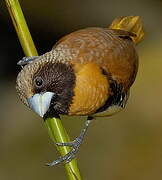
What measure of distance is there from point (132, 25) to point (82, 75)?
1.34 ft

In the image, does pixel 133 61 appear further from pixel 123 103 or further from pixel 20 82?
pixel 20 82

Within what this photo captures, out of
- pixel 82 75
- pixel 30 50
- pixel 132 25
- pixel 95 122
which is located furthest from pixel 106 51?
pixel 95 122

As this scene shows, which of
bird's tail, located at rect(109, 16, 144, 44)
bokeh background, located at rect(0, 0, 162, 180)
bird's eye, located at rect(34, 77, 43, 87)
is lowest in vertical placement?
bokeh background, located at rect(0, 0, 162, 180)

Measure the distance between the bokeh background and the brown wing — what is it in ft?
5.55

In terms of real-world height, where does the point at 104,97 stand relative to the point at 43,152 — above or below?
above

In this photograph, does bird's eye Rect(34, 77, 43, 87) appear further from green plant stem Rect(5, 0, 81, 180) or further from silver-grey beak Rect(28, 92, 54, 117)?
green plant stem Rect(5, 0, 81, 180)

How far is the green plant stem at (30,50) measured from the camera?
3.90 feet

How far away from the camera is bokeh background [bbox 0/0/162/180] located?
3504 mm

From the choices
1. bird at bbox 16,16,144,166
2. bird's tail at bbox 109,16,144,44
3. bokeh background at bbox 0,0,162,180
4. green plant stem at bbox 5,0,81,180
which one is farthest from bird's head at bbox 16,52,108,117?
bokeh background at bbox 0,0,162,180

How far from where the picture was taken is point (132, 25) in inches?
78.7

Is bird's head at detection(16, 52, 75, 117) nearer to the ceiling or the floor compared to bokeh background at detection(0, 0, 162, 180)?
nearer to the ceiling

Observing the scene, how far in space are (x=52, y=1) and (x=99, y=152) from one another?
3.38 ft

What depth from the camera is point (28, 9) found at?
3.67 meters

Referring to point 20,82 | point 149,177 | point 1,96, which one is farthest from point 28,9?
point 20,82
